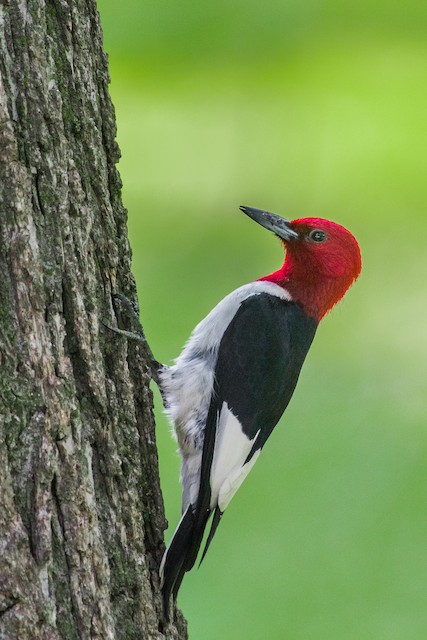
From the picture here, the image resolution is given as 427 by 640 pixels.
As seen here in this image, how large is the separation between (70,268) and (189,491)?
97 centimetres

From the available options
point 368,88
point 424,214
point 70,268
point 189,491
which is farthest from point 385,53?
point 70,268

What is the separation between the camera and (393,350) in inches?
254

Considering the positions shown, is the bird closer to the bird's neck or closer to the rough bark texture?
the bird's neck

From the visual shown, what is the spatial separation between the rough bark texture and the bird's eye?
123 centimetres

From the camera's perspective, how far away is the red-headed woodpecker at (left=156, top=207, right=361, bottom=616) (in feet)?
9.59

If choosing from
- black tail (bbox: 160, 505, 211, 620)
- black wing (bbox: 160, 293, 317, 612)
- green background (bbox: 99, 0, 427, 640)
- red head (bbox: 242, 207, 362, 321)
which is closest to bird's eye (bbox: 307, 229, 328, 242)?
red head (bbox: 242, 207, 362, 321)

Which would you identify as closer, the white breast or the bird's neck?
the white breast

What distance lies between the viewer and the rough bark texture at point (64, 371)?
6.59 feet

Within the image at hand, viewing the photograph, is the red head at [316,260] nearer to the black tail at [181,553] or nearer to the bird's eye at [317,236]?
the bird's eye at [317,236]

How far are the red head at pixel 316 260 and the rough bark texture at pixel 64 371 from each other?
3.82 ft

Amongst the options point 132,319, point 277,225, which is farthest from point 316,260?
point 132,319

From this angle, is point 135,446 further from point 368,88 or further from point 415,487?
point 368,88

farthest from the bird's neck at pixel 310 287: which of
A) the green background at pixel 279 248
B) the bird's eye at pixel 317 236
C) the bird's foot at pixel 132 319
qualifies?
the green background at pixel 279 248

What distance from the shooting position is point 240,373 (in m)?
3.13
